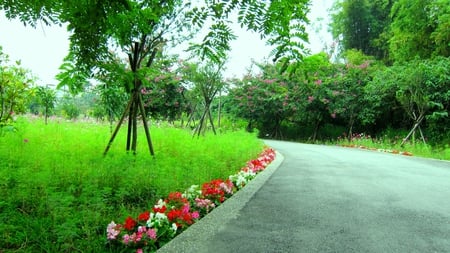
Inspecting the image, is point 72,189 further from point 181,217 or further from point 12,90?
point 12,90

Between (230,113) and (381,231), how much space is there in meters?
25.8

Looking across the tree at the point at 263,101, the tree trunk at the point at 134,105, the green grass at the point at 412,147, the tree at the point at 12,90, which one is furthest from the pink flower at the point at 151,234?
the tree at the point at 263,101

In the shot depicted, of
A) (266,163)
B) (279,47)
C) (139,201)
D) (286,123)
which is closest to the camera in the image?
(279,47)

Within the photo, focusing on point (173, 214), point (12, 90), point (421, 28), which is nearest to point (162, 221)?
point (173, 214)

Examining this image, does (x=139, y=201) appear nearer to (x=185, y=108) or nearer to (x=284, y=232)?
(x=284, y=232)

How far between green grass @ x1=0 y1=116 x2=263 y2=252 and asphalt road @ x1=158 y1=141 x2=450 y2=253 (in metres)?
0.72

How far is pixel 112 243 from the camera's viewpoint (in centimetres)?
274

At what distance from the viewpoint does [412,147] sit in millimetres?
14633

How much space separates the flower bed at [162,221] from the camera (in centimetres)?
274

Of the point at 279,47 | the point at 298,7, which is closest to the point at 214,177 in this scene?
the point at 279,47

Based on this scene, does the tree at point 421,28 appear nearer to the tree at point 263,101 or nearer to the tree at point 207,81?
the tree at point 263,101

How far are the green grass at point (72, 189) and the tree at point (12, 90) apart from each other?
0.89 metres

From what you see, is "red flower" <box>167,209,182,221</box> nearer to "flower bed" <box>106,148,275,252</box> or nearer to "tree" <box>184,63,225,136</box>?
"flower bed" <box>106,148,275,252</box>

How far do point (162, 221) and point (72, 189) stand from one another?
120 cm
